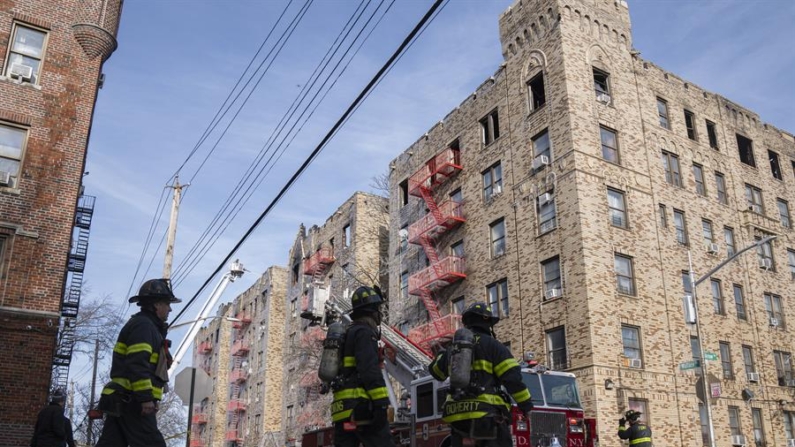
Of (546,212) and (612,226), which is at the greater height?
(546,212)

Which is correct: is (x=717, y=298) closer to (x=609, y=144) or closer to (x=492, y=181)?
(x=609, y=144)

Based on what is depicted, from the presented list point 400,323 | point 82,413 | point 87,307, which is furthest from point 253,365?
point 400,323

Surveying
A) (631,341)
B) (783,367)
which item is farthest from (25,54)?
(783,367)

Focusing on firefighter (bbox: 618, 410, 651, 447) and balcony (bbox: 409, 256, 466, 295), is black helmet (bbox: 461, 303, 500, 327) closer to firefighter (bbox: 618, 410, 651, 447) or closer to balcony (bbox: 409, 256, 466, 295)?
firefighter (bbox: 618, 410, 651, 447)

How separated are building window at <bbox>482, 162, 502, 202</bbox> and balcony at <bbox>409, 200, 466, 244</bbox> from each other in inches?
66.6

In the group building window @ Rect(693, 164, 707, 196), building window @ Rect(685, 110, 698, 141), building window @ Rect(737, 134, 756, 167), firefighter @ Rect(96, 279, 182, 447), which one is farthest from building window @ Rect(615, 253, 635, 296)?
firefighter @ Rect(96, 279, 182, 447)

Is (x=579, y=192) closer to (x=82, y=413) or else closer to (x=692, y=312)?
(x=692, y=312)

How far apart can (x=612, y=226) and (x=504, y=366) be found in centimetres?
1865

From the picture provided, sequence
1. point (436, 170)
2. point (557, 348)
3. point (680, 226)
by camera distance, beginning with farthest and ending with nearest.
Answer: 1. point (436, 170)
2. point (680, 226)
3. point (557, 348)

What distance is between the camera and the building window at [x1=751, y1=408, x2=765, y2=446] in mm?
26203

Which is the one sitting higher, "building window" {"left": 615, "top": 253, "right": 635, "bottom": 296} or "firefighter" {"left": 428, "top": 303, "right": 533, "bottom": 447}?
"building window" {"left": 615, "top": 253, "right": 635, "bottom": 296}

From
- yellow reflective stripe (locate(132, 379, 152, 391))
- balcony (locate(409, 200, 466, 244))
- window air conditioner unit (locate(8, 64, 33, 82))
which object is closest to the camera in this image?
yellow reflective stripe (locate(132, 379, 152, 391))

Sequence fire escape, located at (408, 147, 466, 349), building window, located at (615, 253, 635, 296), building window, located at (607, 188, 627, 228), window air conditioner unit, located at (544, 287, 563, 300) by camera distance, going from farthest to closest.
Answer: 1. fire escape, located at (408, 147, 466, 349)
2. building window, located at (607, 188, 627, 228)
3. building window, located at (615, 253, 635, 296)
4. window air conditioner unit, located at (544, 287, 563, 300)

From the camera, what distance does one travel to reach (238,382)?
56688mm
